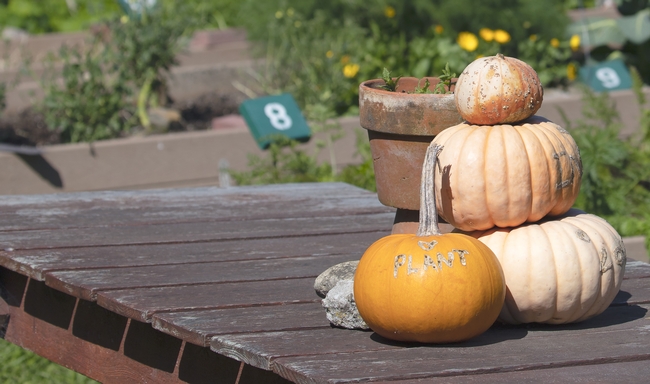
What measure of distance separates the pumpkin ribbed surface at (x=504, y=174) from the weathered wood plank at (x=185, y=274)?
22.7 inches

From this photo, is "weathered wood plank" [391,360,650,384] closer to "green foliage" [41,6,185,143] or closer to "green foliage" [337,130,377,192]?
"green foliage" [337,130,377,192]

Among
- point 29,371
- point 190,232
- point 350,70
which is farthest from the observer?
point 350,70

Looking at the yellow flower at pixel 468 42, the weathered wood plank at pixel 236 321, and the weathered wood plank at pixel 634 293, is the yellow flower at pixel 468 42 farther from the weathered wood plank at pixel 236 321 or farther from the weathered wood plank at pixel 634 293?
the weathered wood plank at pixel 236 321

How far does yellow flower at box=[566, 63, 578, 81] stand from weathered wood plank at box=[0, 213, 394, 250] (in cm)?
475

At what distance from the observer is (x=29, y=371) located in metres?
4.12

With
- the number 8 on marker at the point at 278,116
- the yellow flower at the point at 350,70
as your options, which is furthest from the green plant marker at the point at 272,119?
the yellow flower at the point at 350,70

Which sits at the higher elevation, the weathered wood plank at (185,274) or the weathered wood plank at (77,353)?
the weathered wood plank at (185,274)

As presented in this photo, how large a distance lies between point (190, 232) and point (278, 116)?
2337 millimetres

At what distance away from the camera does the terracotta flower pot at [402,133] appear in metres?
2.38

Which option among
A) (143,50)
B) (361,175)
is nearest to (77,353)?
(361,175)

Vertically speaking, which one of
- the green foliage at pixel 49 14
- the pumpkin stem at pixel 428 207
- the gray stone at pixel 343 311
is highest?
the green foliage at pixel 49 14

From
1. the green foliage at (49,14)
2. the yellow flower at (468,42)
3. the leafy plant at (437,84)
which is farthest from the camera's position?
the green foliage at (49,14)

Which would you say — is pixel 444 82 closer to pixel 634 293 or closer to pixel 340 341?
pixel 634 293

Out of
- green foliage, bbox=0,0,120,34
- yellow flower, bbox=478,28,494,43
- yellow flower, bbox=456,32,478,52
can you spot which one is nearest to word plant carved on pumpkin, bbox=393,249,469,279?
yellow flower, bbox=456,32,478,52
